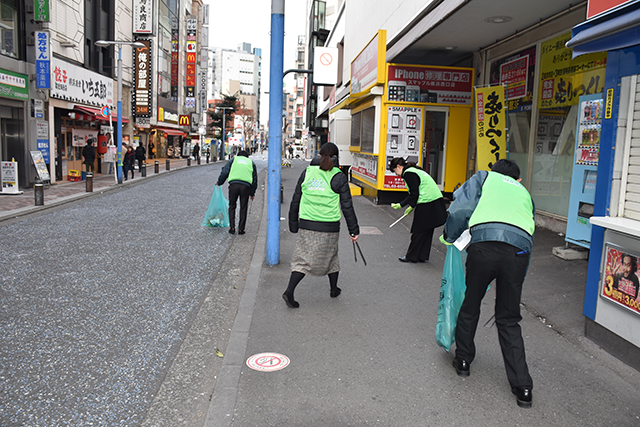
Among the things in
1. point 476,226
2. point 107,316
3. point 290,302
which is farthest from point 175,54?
point 476,226

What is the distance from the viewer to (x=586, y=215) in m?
6.82

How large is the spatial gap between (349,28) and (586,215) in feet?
61.2

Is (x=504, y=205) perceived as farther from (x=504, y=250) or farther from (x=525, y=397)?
(x=525, y=397)

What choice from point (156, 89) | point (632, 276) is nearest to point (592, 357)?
point (632, 276)

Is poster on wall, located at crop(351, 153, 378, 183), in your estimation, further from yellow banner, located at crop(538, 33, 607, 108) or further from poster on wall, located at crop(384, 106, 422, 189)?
yellow banner, located at crop(538, 33, 607, 108)

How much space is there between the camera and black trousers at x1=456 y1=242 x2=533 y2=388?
348 cm

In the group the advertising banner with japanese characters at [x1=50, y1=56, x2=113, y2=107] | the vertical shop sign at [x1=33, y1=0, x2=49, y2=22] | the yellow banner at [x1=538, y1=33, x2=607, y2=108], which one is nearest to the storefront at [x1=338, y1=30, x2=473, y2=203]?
the yellow banner at [x1=538, y1=33, x2=607, y2=108]

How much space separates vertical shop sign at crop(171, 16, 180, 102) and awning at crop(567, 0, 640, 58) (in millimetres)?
47129

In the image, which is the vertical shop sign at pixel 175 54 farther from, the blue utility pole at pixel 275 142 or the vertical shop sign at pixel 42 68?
the blue utility pole at pixel 275 142

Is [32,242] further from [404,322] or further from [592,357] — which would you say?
[592,357]

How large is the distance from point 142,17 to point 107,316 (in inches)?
1115

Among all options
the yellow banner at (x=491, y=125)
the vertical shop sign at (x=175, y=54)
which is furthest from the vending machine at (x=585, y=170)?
the vertical shop sign at (x=175, y=54)

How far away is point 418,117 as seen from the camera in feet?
45.0

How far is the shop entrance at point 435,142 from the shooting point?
14.0 m
